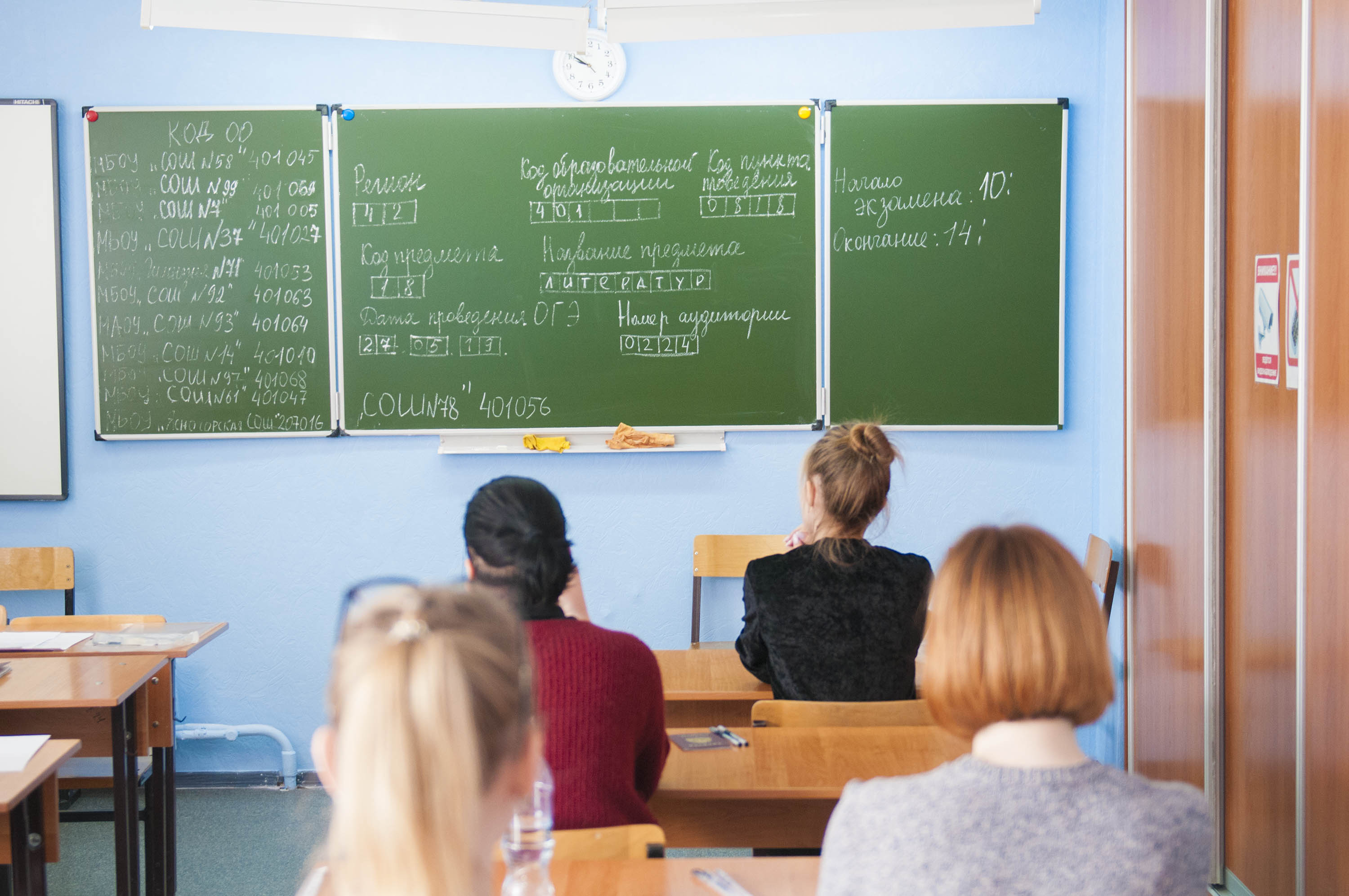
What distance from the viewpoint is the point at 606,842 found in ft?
5.27

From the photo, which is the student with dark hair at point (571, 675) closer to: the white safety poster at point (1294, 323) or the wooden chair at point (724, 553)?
the white safety poster at point (1294, 323)

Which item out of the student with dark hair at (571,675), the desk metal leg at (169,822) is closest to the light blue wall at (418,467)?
the desk metal leg at (169,822)

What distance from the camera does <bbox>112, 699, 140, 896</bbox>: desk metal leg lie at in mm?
2680

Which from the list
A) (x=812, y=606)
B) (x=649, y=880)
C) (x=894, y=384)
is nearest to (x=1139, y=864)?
(x=649, y=880)

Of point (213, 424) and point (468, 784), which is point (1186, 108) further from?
point (213, 424)

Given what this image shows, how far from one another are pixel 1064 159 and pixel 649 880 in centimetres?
322

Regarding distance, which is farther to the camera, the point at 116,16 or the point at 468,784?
the point at 116,16

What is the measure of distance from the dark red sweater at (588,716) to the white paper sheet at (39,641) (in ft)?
6.31

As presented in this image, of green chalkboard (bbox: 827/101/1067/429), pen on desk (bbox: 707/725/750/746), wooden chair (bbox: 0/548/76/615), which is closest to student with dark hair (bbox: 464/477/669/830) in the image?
pen on desk (bbox: 707/725/750/746)

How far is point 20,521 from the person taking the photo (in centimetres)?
407

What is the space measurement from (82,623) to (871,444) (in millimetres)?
2412

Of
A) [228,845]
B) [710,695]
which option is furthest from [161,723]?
[710,695]

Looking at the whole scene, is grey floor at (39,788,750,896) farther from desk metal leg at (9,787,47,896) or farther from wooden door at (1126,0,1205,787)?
wooden door at (1126,0,1205,787)

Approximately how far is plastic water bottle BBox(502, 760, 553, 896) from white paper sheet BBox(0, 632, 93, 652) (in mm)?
2073
